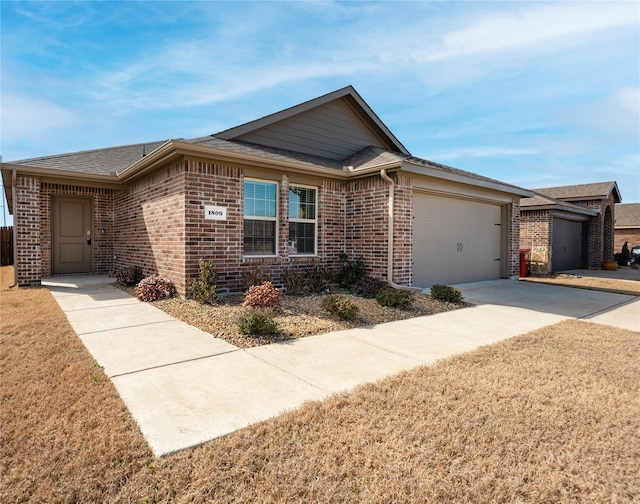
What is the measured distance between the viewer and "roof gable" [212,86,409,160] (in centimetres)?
984

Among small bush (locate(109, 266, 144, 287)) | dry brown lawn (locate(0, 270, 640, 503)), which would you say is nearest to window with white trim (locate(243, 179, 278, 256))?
small bush (locate(109, 266, 144, 287))

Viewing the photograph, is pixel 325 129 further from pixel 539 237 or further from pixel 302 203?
pixel 539 237

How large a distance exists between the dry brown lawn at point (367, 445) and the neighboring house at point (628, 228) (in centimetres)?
3245

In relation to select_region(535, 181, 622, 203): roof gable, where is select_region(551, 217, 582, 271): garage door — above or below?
below

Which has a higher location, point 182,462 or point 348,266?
point 348,266

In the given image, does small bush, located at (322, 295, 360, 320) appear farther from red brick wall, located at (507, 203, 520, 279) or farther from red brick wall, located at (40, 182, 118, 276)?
red brick wall, located at (40, 182, 118, 276)

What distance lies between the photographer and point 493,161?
27.7m

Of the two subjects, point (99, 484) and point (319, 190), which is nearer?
point (99, 484)

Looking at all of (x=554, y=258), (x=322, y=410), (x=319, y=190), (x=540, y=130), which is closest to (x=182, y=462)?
(x=322, y=410)

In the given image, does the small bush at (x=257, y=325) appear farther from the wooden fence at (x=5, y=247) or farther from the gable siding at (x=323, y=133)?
the wooden fence at (x=5, y=247)

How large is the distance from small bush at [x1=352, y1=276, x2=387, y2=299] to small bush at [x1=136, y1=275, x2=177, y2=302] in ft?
13.6

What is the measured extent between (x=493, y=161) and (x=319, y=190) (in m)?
23.2

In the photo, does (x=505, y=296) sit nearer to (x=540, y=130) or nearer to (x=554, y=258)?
(x=554, y=258)

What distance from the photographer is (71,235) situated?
11.5 m
